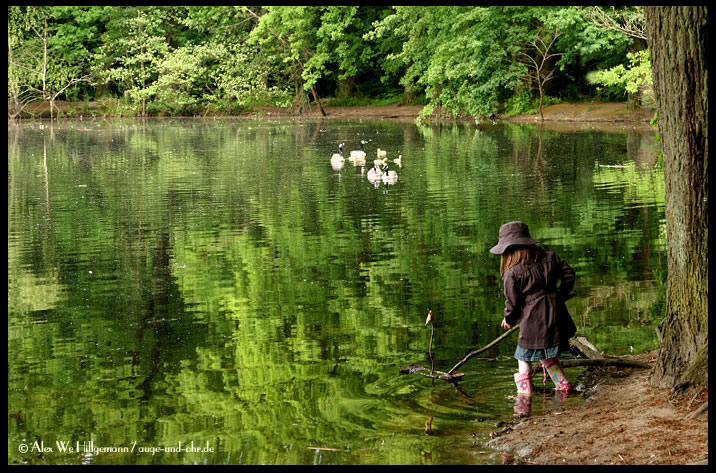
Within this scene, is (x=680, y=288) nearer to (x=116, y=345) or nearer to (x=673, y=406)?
(x=673, y=406)

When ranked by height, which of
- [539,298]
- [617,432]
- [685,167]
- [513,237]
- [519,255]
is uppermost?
[685,167]

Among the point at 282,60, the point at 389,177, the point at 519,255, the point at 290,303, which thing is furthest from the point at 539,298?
the point at 282,60

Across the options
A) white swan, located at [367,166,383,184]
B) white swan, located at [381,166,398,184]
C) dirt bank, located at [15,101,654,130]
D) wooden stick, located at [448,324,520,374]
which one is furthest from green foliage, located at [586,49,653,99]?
wooden stick, located at [448,324,520,374]

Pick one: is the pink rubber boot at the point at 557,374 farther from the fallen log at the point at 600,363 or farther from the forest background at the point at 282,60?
the forest background at the point at 282,60

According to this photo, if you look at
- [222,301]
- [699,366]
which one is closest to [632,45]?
[222,301]

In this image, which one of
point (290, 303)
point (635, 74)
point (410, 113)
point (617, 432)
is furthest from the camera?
point (410, 113)

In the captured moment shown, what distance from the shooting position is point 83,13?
5981 cm

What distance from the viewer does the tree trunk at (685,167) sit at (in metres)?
5.94

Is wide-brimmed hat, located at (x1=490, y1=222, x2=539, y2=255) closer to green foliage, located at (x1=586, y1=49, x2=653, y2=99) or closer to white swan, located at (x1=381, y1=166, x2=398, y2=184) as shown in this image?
white swan, located at (x1=381, y1=166, x2=398, y2=184)

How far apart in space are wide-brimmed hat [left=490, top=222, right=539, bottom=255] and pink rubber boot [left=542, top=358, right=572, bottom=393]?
2.58ft

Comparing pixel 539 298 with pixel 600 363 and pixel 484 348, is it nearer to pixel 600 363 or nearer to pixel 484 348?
pixel 484 348

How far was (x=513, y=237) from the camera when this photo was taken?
6531 millimetres

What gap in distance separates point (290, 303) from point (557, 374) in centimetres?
373

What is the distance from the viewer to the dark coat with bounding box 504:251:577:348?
6500mm
